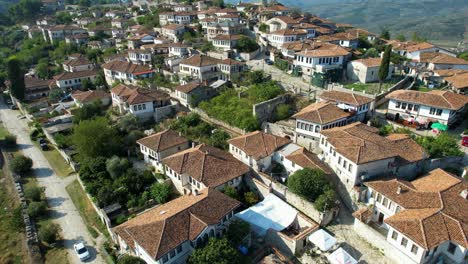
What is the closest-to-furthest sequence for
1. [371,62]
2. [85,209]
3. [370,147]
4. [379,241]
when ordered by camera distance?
1. [379,241]
2. [370,147]
3. [85,209]
4. [371,62]

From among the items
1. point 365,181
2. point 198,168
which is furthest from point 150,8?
point 365,181

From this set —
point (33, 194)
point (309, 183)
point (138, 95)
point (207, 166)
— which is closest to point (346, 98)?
point (309, 183)

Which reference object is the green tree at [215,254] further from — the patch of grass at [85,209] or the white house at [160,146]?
the white house at [160,146]

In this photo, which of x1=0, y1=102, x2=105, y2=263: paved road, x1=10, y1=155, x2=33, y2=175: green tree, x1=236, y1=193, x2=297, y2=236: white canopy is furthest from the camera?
x1=10, y1=155, x2=33, y2=175: green tree

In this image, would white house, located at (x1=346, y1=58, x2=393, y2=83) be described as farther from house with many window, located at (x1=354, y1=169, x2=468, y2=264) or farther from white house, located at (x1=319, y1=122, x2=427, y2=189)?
house with many window, located at (x1=354, y1=169, x2=468, y2=264)

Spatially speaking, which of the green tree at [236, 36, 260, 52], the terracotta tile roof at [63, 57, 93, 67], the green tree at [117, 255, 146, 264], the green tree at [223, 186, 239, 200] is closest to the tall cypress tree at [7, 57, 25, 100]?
the terracotta tile roof at [63, 57, 93, 67]

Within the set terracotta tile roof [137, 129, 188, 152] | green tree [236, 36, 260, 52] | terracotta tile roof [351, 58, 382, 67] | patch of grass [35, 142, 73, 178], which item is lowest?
patch of grass [35, 142, 73, 178]

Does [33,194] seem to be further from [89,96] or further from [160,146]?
[89,96]

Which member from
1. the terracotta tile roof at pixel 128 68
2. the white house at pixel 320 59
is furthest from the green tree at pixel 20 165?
the white house at pixel 320 59
